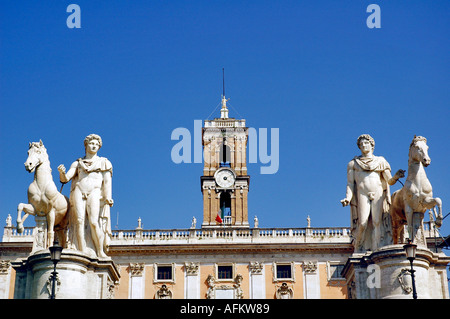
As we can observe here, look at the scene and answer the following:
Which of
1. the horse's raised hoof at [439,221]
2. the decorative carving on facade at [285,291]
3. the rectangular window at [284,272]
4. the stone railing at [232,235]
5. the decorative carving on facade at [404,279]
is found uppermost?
the stone railing at [232,235]

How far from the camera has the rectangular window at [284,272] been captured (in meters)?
63.8

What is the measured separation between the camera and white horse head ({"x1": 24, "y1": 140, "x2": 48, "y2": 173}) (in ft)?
74.8

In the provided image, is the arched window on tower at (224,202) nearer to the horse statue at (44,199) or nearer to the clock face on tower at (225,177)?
the clock face on tower at (225,177)

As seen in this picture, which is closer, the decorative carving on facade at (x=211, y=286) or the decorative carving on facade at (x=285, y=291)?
the decorative carving on facade at (x=211, y=286)

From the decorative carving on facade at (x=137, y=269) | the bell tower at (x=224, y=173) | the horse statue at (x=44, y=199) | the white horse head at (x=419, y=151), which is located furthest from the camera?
the bell tower at (x=224, y=173)

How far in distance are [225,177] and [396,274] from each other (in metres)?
58.3

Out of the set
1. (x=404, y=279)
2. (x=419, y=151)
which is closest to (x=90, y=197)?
(x=404, y=279)

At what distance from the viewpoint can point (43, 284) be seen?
2147 centimetres

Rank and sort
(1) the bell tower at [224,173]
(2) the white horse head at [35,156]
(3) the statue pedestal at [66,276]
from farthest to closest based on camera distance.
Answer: (1) the bell tower at [224,173] → (2) the white horse head at [35,156] → (3) the statue pedestal at [66,276]

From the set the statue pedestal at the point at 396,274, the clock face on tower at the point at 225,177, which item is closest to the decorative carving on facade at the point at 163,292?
the clock face on tower at the point at 225,177

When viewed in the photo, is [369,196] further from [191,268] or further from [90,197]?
[191,268]

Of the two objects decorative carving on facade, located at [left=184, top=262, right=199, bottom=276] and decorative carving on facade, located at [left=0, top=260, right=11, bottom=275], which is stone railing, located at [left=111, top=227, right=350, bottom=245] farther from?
decorative carving on facade, located at [left=0, top=260, right=11, bottom=275]

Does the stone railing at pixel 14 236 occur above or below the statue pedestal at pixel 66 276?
above

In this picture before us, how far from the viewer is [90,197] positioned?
2286cm
